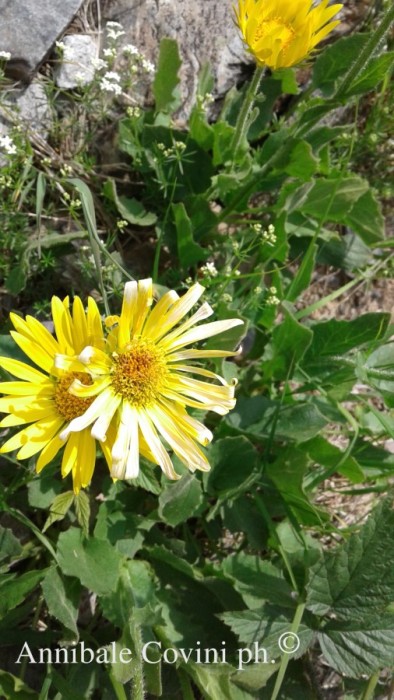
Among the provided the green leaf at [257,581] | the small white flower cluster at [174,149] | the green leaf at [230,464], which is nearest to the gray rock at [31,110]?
the small white flower cluster at [174,149]

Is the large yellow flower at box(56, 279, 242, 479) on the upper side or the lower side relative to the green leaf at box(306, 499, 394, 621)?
upper

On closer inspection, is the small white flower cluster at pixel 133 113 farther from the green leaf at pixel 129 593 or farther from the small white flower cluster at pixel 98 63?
the green leaf at pixel 129 593

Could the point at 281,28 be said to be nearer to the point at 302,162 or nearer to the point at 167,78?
the point at 302,162

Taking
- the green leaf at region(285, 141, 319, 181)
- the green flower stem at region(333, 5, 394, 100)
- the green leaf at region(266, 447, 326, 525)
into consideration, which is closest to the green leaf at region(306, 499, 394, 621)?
the green leaf at region(266, 447, 326, 525)

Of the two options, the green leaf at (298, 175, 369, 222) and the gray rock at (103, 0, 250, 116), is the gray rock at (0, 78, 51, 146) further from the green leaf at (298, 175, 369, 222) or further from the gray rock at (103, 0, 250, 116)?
the green leaf at (298, 175, 369, 222)

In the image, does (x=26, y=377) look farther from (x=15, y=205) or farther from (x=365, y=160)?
(x=365, y=160)

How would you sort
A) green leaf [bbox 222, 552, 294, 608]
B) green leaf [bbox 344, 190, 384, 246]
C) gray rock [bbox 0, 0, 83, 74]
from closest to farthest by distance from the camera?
green leaf [bbox 222, 552, 294, 608] → gray rock [bbox 0, 0, 83, 74] → green leaf [bbox 344, 190, 384, 246]
